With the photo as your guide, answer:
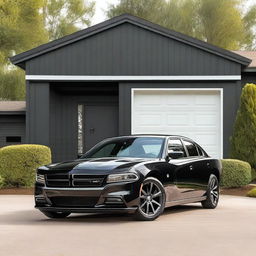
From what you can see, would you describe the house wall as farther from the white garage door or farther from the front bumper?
the front bumper

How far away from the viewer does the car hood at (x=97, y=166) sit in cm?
1171

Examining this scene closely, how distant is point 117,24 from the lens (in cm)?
2369

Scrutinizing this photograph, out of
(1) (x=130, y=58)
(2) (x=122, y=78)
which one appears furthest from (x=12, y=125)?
(1) (x=130, y=58)

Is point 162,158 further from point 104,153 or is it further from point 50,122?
point 50,122

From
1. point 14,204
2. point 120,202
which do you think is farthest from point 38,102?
point 120,202

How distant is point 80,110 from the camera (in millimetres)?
26016

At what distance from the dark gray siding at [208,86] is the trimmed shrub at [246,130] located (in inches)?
46.0

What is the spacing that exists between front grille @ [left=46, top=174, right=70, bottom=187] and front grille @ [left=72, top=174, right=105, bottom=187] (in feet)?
0.47

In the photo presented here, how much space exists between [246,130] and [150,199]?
10.6 metres

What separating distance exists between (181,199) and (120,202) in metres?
2.02

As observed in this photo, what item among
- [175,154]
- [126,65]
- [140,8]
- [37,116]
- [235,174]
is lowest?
[235,174]

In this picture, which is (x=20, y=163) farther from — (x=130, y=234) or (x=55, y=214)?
(x=130, y=234)

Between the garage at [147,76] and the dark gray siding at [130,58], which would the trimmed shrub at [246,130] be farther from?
the dark gray siding at [130,58]

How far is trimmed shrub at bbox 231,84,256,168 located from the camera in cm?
2175
